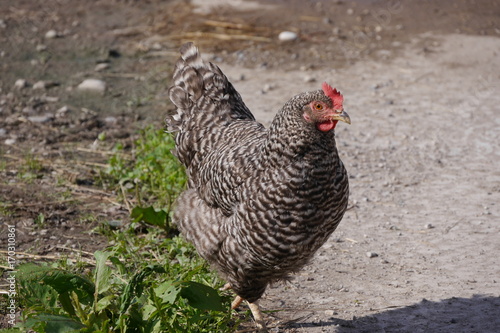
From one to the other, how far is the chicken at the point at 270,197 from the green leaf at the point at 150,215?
1.72ft

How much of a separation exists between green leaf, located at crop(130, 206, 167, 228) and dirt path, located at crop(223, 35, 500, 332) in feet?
3.41

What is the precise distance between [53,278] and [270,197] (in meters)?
1.24

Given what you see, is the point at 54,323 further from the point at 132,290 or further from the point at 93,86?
the point at 93,86

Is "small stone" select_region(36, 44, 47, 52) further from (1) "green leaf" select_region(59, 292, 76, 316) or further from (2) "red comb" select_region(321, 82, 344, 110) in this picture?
(2) "red comb" select_region(321, 82, 344, 110)

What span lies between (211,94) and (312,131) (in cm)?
139

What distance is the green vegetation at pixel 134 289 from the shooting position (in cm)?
324

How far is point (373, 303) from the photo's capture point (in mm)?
4133

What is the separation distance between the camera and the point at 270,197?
11.1ft

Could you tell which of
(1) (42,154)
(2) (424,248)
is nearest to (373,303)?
(2) (424,248)

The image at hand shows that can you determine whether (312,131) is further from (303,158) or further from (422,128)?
(422,128)

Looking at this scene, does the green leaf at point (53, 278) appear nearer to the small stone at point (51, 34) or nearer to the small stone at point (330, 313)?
the small stone at point (330, 313)

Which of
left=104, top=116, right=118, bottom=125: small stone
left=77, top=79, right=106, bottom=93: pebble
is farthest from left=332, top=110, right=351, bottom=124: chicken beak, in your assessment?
left=77, top=79, right=106, bottom=93: pebble

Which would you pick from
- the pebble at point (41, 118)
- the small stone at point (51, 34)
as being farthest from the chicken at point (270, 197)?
the small stone at point (51, 34)

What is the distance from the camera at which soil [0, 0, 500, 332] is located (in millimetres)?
4312
